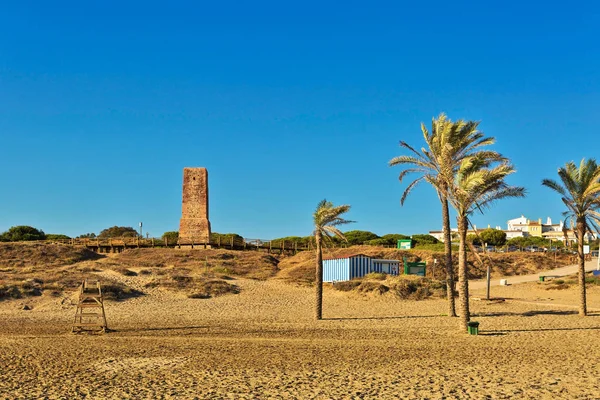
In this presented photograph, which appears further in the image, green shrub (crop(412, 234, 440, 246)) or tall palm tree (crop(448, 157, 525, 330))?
green shrub (crop(412, 234, 440, 246))

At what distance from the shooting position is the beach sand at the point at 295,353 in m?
11.1

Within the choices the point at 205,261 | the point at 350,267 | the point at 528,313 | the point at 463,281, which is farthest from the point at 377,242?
the point at 463,281

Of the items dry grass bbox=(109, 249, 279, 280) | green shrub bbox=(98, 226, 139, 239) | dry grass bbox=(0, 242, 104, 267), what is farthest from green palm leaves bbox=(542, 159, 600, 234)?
green shrub bbox=(98, 226, 139, 239)

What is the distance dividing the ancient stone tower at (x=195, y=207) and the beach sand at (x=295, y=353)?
26.6 metres

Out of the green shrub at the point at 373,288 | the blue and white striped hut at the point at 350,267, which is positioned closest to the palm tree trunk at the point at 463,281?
the green shrub at the point at 373,288

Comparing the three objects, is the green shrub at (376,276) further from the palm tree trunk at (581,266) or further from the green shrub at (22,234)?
the green shrub at (22,234)

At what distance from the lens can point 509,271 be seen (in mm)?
53875

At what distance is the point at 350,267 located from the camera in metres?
38.1

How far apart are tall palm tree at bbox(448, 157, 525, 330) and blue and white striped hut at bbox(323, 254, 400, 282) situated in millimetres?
18249

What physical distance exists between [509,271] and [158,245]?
3404cm

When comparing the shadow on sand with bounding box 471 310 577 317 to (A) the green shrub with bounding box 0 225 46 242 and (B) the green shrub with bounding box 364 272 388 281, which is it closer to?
(B) the green shrub with bounding box 364 272 388 281

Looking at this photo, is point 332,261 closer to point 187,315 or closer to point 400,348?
point 187,315

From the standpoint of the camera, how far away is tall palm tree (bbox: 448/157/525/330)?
752 inches

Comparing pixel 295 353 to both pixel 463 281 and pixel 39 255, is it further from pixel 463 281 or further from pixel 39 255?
pixel 39 255
